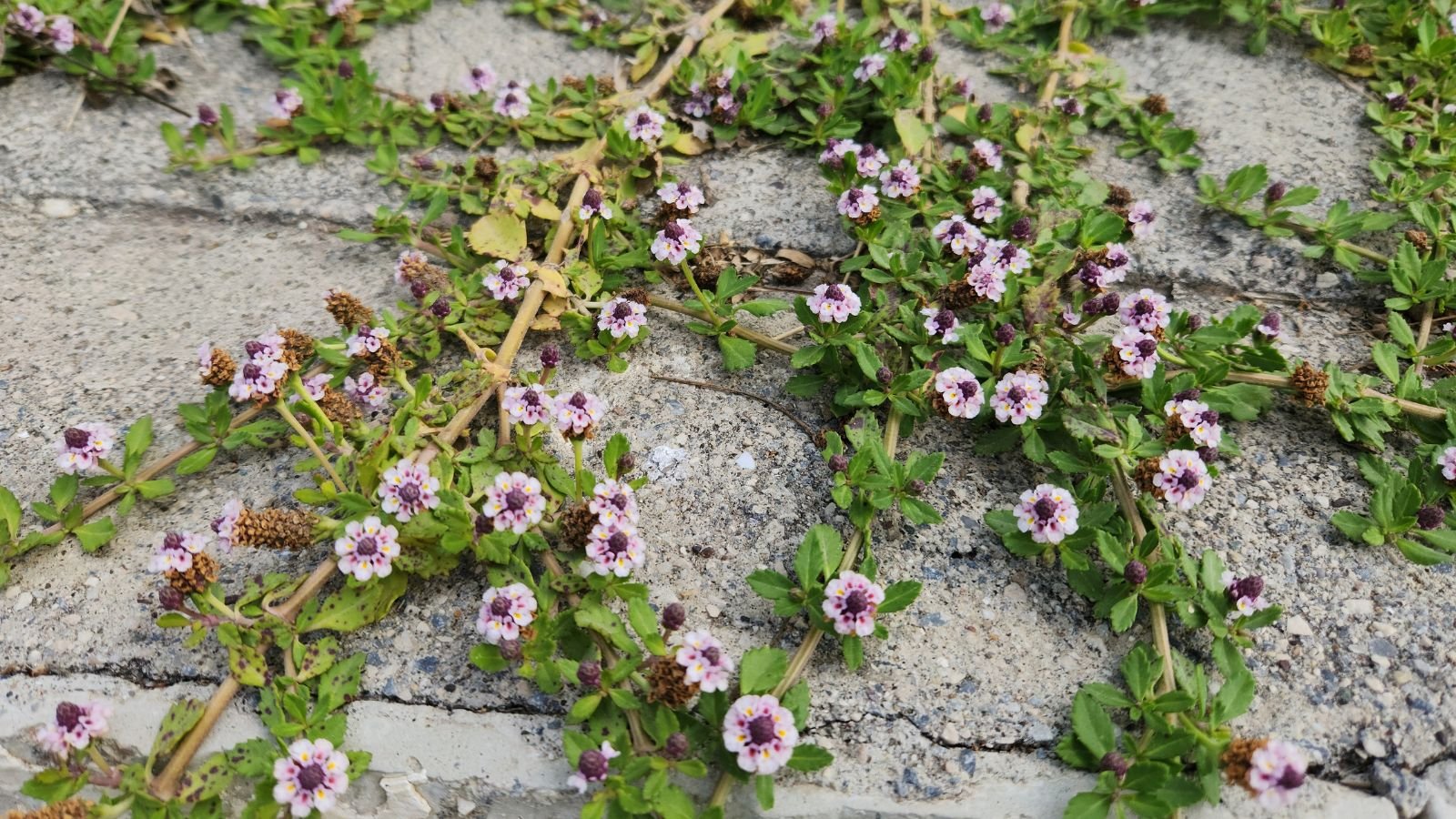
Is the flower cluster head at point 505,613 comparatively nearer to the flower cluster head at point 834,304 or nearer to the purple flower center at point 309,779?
the purple flower center at point 309,779

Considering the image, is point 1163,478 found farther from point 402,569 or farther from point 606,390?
point 402,569

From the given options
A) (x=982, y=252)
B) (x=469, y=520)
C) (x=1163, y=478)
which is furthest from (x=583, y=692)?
(x=982, y=252)

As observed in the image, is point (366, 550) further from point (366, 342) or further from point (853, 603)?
point (853, 603)

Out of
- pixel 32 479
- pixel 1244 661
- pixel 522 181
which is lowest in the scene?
pixel 32 479

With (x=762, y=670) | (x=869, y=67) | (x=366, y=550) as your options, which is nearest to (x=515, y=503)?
(x=366, y=550)

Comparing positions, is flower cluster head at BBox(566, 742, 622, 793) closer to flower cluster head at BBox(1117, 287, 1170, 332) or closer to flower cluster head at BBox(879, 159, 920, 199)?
flower cluster head at BBox(1117, 287, 1170, 332)

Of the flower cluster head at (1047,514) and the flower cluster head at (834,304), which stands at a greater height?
the flower cluster head at (834,304)

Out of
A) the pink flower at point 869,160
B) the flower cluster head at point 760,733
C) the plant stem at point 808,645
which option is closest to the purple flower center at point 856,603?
the plant stem at point 808,645

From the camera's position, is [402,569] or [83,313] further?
[83,313]

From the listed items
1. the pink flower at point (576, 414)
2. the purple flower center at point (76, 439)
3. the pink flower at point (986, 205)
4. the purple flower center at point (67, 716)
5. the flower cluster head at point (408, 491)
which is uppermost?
the pink flower at point (986, 205)
